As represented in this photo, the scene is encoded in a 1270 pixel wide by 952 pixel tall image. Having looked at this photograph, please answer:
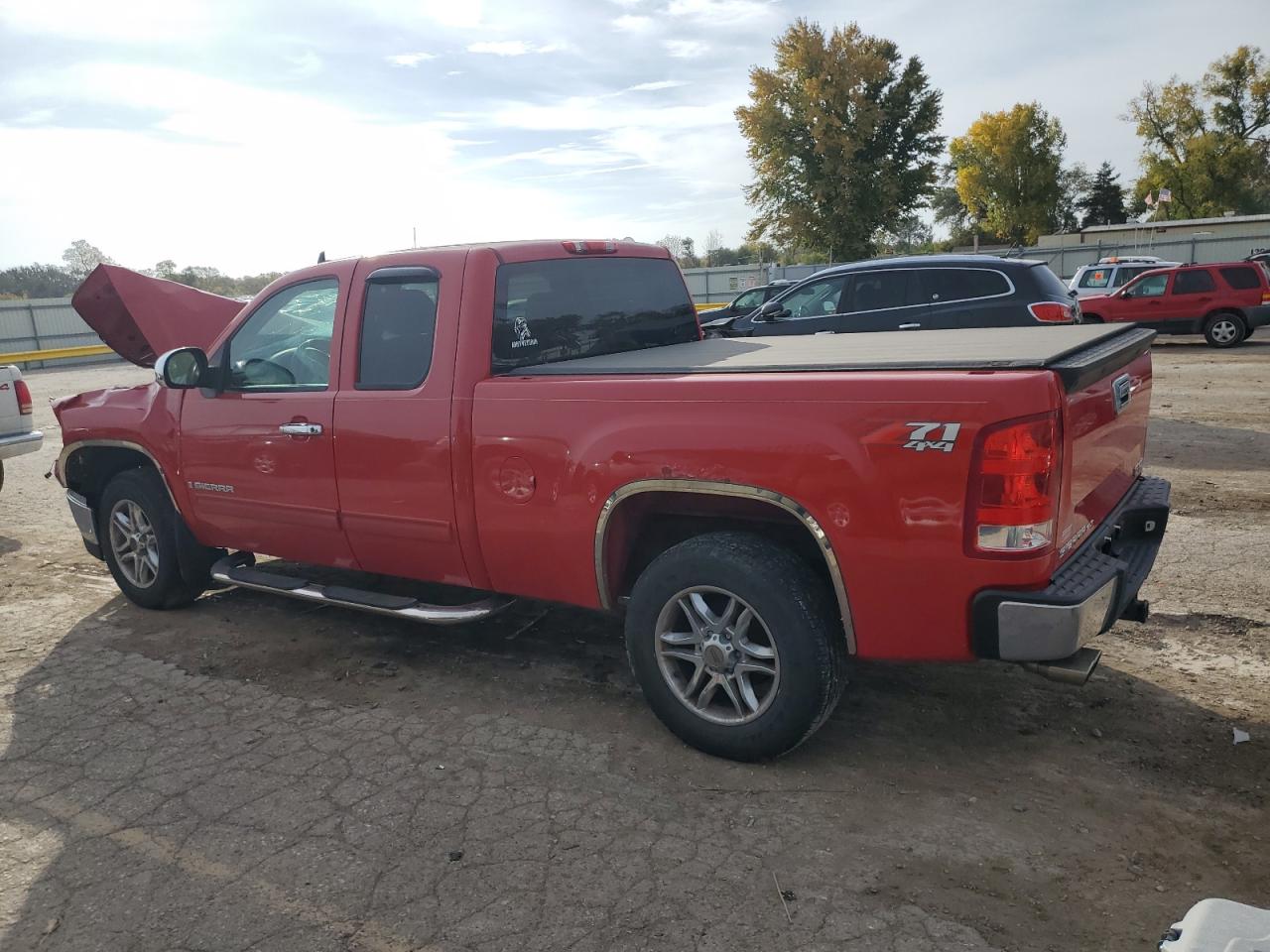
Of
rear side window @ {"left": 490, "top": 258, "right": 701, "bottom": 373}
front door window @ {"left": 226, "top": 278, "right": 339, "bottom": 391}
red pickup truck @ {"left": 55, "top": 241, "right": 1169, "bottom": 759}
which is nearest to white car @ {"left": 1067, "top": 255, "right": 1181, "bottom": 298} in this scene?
rear side window @ {"left": 490, "top": 258, "right": 701, "bottom": 373}

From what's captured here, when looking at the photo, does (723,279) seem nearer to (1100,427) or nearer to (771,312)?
(771,312)

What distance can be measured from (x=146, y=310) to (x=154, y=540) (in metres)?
1.72

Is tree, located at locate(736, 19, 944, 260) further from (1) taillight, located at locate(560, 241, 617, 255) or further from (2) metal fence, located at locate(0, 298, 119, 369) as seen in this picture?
(1) taillight, located at locate(560, 241, 617, 255)

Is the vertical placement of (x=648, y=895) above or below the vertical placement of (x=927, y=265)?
below

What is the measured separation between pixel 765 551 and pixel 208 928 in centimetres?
206

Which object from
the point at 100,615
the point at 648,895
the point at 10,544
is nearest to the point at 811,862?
the point at 648,895

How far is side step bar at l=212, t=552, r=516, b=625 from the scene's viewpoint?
13.5 feet

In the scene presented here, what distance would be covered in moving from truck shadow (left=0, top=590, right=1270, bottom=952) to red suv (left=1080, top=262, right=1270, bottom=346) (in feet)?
53.8

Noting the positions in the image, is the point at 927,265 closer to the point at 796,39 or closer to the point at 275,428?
the point at 275,428

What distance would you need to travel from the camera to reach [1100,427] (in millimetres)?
3314

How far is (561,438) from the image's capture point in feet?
12.0

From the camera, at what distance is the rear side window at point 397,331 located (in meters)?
4.15

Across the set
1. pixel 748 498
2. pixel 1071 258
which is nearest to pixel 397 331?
pixel 748 498

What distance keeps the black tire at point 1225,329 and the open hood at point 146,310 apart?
58.0 feet
